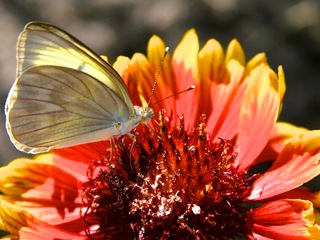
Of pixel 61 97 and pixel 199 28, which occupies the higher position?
pixel 199 28

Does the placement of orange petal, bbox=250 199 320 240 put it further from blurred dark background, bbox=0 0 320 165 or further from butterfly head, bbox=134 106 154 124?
blurred dark background, bbox=0 0 320 165

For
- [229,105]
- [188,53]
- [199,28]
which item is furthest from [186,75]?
[199,28]

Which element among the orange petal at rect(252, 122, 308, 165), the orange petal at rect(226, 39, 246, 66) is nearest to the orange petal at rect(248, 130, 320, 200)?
the orange petal at rect(252, 122, 308, 165)

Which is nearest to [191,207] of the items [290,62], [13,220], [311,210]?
[311,210]

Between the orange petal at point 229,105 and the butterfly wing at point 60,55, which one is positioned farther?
the orange petal at point 229,105

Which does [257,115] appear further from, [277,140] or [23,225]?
[23,225]

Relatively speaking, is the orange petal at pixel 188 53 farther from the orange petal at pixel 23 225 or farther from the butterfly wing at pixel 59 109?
the orange petal at pixel 23 225

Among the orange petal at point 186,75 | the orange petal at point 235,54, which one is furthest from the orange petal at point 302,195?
the orange petal at point 235,54
